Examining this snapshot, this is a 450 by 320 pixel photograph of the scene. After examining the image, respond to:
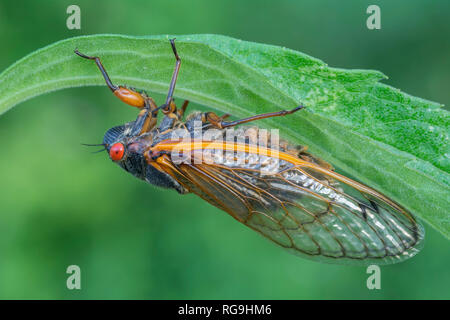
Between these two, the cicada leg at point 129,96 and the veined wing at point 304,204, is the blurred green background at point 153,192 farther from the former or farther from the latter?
the veined wing at point 304,204

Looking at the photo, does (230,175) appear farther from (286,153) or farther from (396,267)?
(396,267)

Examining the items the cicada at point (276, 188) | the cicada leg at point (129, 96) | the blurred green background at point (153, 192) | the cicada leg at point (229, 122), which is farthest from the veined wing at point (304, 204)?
the blurred green background at point (153, 192)

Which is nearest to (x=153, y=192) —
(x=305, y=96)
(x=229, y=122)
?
(x=229, y=122)

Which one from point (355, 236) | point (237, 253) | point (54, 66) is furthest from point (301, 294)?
point (54, 66)

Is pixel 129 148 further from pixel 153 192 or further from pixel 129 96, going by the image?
pixel 153 192

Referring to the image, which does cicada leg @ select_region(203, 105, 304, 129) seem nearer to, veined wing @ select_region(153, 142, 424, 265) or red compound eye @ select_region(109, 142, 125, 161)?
veined wing @ select_region(153, 142, 424, 265)
